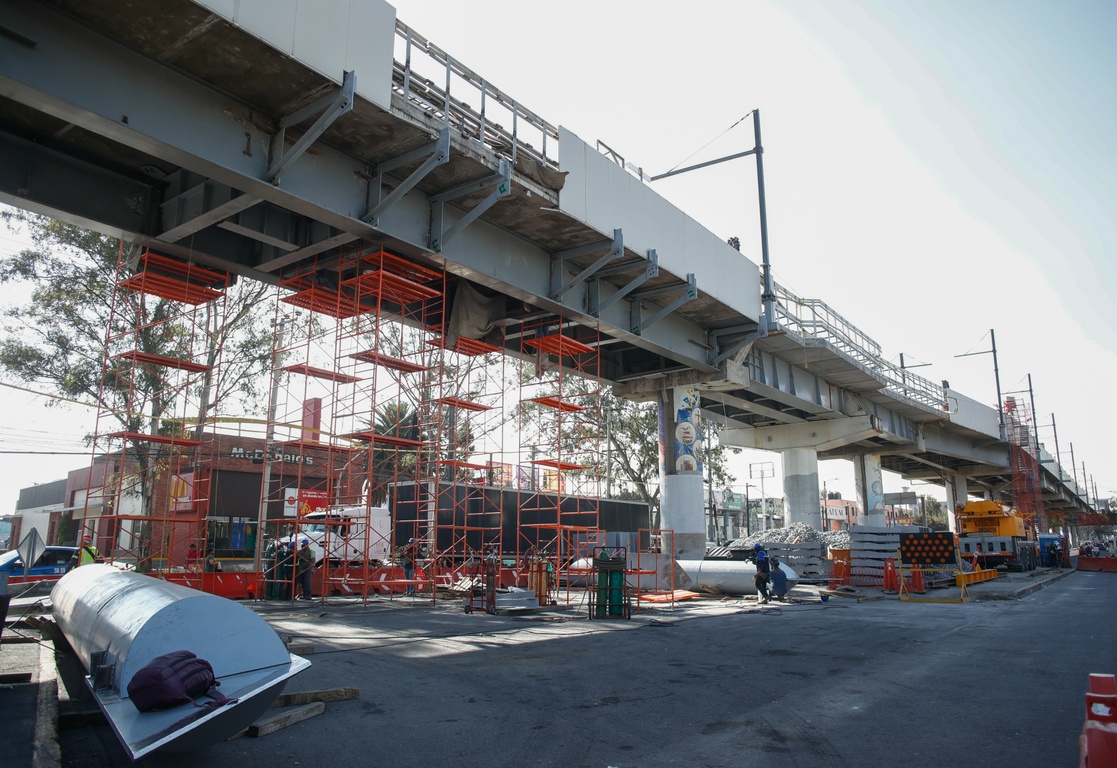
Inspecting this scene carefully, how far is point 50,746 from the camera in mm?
5402

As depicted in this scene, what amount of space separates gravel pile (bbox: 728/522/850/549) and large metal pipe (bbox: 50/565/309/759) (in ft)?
85.3

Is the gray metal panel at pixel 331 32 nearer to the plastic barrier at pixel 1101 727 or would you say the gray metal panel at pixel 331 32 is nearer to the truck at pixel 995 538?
the plastic barrier at pixel 1101 727

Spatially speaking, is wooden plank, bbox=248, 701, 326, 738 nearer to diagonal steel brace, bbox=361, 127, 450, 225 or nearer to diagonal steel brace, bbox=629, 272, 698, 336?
diagonal steel brace, bbox=361, 127, 450, 225

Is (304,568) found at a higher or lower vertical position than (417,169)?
lower

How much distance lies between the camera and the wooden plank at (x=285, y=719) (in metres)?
6.11

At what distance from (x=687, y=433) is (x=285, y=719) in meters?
21.1

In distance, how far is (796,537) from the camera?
103 ft

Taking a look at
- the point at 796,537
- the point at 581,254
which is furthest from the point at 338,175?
the point at 796,537

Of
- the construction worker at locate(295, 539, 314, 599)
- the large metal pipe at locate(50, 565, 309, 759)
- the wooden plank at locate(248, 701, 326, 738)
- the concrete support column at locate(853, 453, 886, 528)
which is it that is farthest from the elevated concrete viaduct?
the concrete support column at locate(853, 453, 886, 528)

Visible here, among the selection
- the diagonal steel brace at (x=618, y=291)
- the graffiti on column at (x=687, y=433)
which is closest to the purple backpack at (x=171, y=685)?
the diagonal steel brace at (x=618, y=291)

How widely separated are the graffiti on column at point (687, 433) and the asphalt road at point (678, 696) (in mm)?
11223

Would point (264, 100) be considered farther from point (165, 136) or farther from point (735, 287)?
point (735, 287)

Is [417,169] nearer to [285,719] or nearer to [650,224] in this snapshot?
[650,224]

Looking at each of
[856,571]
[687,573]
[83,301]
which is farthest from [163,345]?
[856,571]
